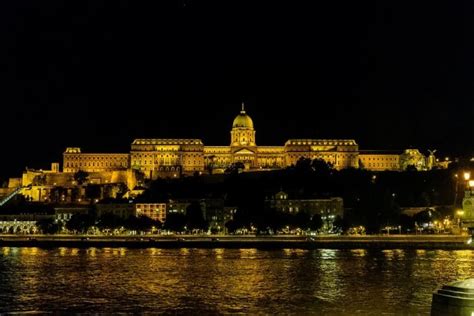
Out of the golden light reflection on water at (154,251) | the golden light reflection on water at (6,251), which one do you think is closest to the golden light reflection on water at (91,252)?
the golden light reflection on water at (154,251)

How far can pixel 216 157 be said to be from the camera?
8650cm

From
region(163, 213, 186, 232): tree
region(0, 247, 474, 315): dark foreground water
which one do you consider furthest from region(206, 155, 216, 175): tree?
region(0, 247, 474, 315): dark foreground water

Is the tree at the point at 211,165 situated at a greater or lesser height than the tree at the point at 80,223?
greater

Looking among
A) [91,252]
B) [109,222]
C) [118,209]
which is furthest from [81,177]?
[91,252]

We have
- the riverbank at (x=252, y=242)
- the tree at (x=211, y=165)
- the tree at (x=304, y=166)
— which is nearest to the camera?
the riverbank at (x=252, y=242)

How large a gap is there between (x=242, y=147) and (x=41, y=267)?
54625 millimetres

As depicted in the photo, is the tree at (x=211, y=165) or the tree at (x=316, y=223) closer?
the tree at (x=316, y=223)

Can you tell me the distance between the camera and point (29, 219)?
2544 inches

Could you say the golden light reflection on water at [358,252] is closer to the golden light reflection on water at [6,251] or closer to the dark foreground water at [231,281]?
the dark foreground water at [231,281]

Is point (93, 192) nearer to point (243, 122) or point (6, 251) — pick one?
point (243, 122)

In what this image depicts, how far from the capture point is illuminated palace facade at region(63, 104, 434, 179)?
83.4 meters

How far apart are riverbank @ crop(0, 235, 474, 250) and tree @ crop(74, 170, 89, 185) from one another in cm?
2296

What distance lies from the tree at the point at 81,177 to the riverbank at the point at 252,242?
23.0m

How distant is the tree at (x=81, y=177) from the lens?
77.0 metres
